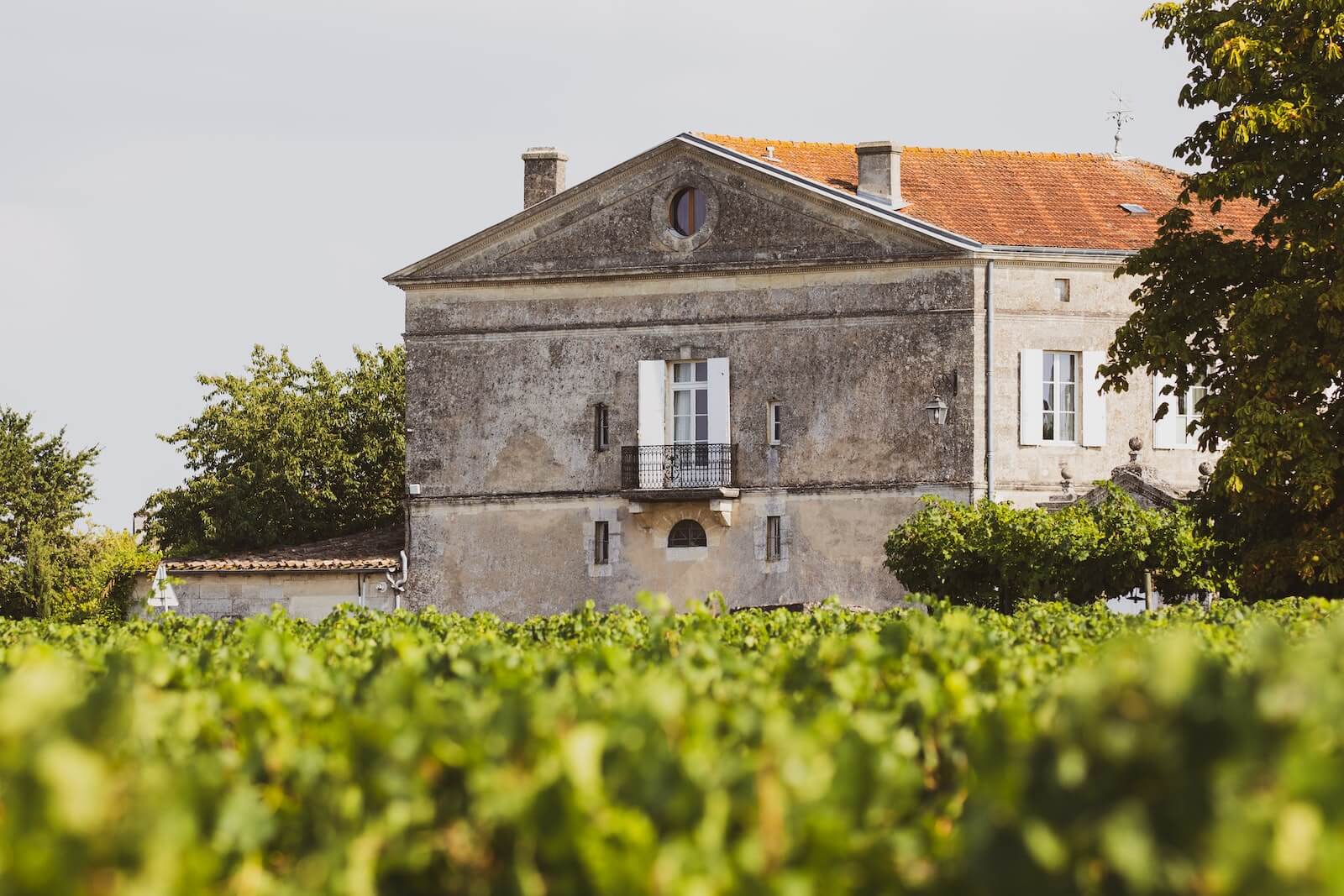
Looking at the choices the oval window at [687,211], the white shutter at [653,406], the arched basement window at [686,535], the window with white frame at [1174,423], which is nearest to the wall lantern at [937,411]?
the window with white frame at [1174,423]

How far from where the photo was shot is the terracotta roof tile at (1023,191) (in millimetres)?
35375

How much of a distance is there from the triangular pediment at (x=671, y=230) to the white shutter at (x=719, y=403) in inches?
77.2

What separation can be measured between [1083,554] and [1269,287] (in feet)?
23.8

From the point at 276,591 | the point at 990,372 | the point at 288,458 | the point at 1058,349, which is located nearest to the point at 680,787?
the point at 990,372

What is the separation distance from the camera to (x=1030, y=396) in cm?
3409

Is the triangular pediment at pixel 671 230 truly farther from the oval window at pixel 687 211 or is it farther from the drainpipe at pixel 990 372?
the drainpipe at pixel 990 372

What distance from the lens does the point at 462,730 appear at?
175 inches

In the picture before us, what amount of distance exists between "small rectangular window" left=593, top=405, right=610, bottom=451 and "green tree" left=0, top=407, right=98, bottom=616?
14975 millimetres

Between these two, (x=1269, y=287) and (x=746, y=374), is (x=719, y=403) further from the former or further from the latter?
(x=1269, y=287)

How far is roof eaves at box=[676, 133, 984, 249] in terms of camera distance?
33.7 meters

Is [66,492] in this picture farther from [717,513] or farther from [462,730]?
[462,730]

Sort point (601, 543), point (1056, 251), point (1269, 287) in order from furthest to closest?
point (601, 543), point (1056, 251), point (1269, 287)

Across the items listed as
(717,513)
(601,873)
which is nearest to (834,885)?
(601,873)

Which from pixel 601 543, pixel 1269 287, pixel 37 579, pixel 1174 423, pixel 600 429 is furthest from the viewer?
pixel 37 579
